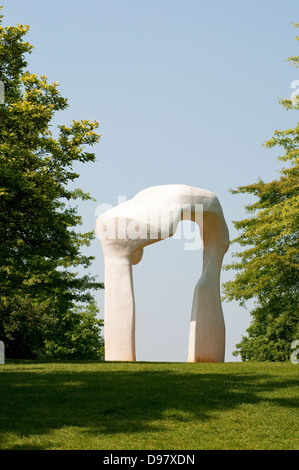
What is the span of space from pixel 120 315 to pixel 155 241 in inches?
110

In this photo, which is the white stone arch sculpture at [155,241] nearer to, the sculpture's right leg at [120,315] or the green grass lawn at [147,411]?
the sculpture's right leg at [120,315]

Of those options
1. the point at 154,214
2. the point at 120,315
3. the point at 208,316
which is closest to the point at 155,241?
the point at 154,214

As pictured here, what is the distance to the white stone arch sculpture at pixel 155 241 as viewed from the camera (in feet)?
59.8

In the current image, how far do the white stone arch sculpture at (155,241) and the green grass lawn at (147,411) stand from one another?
194 inches

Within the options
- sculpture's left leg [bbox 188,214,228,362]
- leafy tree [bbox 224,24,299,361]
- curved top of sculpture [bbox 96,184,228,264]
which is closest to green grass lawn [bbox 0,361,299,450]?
sculpture's left leg [bbox 188,214,228,362]

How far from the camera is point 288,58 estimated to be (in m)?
25.9

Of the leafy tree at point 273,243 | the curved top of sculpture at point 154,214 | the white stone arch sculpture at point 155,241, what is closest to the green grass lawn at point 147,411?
the white stone arch sculpture at point 155,241

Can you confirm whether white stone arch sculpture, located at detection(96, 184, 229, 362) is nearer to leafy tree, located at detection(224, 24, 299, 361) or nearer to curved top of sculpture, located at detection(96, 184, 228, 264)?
curved top of sculpture, located at detection(96, 184, 228, 264)

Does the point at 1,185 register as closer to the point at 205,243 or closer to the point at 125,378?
the point at 125,378

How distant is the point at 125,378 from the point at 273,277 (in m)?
15.8

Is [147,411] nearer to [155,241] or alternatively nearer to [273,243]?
[155,241]

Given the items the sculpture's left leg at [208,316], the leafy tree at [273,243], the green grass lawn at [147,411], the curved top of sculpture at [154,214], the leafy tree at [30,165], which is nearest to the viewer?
the green grass lawn at [147,411]

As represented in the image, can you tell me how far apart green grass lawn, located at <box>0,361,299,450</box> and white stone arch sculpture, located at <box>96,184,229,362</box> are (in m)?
4.92

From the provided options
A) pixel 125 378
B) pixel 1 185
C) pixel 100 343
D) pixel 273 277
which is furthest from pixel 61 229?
pixel 100 343
